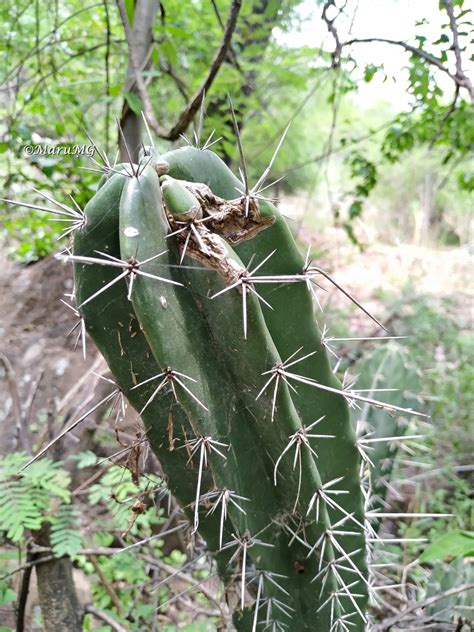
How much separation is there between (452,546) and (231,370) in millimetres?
784

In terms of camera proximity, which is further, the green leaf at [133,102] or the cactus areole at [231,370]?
the green leaf at [133,102]

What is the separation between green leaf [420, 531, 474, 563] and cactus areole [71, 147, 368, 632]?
0.20 metres

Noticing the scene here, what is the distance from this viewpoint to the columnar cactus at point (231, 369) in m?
0.90

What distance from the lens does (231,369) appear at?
39.6 inches

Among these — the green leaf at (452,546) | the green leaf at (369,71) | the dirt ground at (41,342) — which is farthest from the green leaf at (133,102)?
the green leaf at (452,546)

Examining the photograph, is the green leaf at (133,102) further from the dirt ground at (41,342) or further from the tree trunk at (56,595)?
the tree trunk at (56,595)

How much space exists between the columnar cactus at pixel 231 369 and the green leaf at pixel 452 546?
0.66 feet

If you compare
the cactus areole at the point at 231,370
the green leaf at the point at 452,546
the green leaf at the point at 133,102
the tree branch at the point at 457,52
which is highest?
the tree branch at the point at 457,52

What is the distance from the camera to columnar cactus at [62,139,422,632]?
899 mm

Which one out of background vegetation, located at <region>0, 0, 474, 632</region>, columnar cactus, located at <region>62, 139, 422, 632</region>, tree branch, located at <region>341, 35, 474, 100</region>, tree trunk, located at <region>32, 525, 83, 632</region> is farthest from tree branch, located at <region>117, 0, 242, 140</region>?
tree trunk, located at <region>32, 525, 83, 632</region>

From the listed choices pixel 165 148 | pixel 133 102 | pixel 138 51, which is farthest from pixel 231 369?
pixel 165 148

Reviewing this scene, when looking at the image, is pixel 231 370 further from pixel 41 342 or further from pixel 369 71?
pixel 41 342

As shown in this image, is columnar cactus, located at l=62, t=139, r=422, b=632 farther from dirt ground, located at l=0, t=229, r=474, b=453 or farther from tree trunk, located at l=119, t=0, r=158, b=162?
tree trunk, located at l=119, t=0, r=158, b=162

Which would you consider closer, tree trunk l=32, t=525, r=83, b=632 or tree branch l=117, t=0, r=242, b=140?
tree trunk l=32, t=525, r=83, b=632
